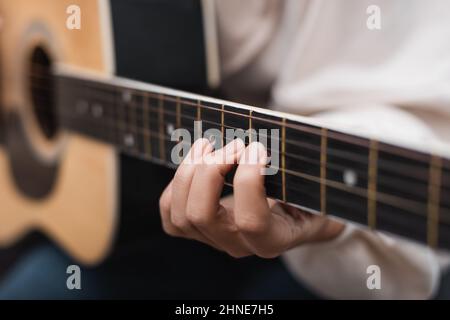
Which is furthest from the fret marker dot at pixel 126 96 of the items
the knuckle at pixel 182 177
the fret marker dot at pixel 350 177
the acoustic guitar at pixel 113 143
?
the fret marker dot at pixel 350 177

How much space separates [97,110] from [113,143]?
0.04 meters

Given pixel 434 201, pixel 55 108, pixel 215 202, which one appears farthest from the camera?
pixel 55 108

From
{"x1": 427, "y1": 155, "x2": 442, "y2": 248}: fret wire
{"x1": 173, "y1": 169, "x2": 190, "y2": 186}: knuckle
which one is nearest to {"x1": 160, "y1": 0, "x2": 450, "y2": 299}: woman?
{"x1": 173, "y1": 169, "x2": 190, "y2": 186}: knuckle

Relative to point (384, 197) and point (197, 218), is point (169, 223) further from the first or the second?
point (384, 197)

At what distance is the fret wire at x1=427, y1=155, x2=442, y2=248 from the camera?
12.4 inches

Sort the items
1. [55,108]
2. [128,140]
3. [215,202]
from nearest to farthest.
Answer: [215,202], [128,140], [55,108]

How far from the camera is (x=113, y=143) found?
56 centimetres

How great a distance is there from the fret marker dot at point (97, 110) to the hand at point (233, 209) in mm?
133

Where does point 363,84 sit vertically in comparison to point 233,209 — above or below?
above

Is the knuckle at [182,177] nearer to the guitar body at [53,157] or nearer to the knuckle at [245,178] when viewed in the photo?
the knuckle at [245,178]

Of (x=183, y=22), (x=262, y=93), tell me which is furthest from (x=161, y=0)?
(x=262, y=93)

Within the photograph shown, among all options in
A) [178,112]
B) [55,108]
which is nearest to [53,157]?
[55,108]

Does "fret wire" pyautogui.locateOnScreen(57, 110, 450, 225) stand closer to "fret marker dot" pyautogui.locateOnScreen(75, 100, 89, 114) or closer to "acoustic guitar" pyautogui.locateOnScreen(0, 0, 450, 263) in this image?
"acoustic guitar" pyautogui.locateOnScreen(0, 0, 450, 263)
